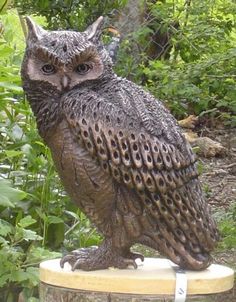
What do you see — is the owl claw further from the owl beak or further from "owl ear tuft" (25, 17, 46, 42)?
"owl ear tuft" (25, 17, 46, 42)

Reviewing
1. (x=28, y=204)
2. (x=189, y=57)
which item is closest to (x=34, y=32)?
(x=28, y=204)

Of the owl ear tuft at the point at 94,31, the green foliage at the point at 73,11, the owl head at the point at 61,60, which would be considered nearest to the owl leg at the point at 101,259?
the owl head at the point at 61,60

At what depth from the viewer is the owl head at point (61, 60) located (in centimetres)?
249

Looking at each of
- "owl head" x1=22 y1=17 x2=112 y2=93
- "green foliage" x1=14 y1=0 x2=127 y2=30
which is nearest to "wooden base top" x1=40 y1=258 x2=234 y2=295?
"owl head" x1=22 y1=17 x2=112 y2=93

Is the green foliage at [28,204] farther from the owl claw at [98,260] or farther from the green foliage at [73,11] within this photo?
the green foliage at [73,11]

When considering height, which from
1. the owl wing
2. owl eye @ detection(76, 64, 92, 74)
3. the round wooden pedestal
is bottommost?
the round wooden pedestal

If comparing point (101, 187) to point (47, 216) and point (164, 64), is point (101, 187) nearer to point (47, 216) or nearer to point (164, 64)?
point (47, 216)

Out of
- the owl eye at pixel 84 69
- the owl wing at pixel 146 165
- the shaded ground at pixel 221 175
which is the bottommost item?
the shaded ground at pixel 221 175

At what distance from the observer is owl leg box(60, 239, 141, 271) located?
2553 mm

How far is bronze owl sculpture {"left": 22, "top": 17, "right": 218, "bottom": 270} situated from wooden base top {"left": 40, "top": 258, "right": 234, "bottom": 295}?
0.15ft

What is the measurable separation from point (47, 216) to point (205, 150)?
102 inches

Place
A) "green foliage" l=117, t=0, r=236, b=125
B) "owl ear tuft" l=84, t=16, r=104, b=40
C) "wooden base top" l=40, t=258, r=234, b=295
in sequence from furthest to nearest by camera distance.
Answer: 1. "green foliage" l=117, t=0, r=236, b=125
2. "owl ear tuft" l=84, t=16, r=104, b=40
3. "wooden base top" l=40, t=258, r=234, b=295

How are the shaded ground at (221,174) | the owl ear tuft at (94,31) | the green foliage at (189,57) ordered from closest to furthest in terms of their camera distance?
Answer: the owl ear tuft at (94,31), the green foliage at (189,57), the shaded ground at (221,174)

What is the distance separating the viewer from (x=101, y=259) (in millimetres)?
2562
